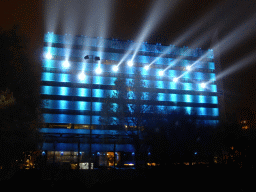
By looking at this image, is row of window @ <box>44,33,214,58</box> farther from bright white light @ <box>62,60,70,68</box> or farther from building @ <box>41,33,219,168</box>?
bright white light @ <box>62,60,70,68</box>

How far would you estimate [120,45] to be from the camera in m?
49.6

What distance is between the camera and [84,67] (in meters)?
46.6

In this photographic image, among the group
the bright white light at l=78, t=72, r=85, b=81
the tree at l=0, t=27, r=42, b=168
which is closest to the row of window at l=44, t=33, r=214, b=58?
the bright white light at l=78, t=72, r=85, b=81

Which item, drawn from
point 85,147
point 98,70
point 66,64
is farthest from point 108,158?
point 66,64

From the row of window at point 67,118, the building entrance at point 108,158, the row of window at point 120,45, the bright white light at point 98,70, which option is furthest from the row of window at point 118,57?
the building entrance at point 108,158

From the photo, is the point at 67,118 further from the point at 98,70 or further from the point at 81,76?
the point at 98,70

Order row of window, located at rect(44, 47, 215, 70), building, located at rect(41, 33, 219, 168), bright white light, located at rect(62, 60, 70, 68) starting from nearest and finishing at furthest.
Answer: building, located at rect(41, 33, 219, 168)
bright white light, located at rect(62, 60, 70, 68)
row of window, located at rect(44, 47, 215, 70)

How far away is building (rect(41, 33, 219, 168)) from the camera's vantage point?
140 ft

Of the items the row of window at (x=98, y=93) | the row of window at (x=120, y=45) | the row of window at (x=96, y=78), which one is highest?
the row of window at (x=120, y=45)

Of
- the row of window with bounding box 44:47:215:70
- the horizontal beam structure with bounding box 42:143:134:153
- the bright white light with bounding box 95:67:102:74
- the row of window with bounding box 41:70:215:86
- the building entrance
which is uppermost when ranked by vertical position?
the row of window with bounding box 44:47:215:70

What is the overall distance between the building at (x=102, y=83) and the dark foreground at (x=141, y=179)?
21425 millimetres

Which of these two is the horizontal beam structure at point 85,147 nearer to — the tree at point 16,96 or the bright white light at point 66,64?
the bright white light at point 66,64

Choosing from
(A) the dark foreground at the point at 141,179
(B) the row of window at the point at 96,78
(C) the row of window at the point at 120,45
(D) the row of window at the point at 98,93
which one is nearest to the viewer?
(A) the dark foreground at the point at 141,179

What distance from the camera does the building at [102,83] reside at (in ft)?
140
